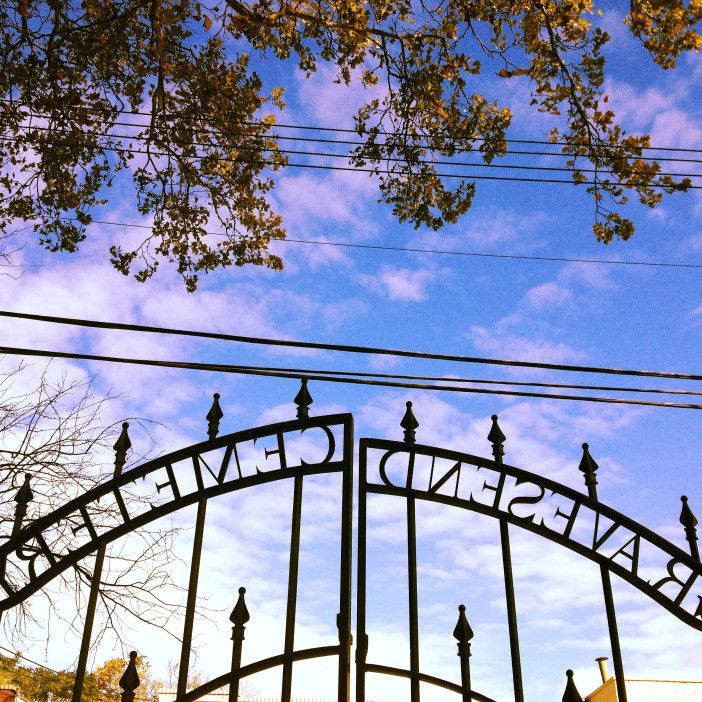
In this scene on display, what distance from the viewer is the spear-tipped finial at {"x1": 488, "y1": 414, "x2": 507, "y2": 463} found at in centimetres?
373

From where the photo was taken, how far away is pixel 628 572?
3459 millimetres

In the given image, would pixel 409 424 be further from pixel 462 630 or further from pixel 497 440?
pixel 462 630

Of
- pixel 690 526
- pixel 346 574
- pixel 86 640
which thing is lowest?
pixel 86 640

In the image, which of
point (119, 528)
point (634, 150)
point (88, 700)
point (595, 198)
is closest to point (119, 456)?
point (119, 528)

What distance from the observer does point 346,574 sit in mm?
3293

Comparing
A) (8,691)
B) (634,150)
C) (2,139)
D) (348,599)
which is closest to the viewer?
(348,599)

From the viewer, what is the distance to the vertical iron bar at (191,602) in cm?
313

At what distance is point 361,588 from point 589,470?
147 cm

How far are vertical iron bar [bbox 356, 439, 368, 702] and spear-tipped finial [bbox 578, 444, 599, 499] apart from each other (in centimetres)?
127

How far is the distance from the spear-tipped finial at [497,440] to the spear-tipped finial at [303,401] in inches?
42.9

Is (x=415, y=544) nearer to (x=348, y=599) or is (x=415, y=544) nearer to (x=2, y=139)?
(x=348, y=599)

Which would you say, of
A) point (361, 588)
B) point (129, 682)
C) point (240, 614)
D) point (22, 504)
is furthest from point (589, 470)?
point (22, 504)

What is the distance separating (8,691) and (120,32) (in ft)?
43.6

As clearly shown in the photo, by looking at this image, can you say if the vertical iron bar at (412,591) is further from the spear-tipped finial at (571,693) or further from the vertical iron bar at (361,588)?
the spear-tipped finial at (571,693)
